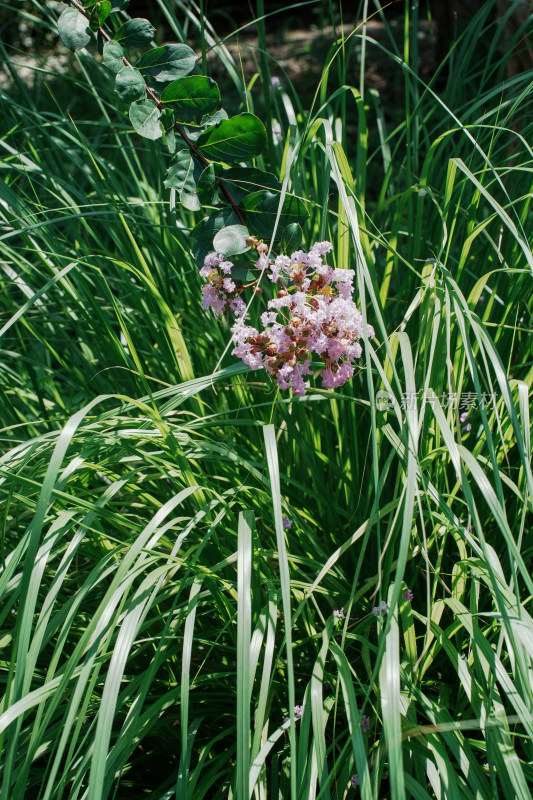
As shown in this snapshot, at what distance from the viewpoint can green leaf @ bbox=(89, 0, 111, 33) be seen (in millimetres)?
996

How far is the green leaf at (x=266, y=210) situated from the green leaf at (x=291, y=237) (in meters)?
0.02

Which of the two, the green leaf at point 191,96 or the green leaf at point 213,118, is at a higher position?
the green leaf at point 191,96

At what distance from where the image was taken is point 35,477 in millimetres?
1107

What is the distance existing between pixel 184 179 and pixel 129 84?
16 cm

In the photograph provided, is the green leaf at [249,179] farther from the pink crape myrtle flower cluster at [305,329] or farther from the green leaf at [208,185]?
the pink crape myrtle flower cluster at [305,329]

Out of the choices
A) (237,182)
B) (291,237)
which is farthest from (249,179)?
(291,237)

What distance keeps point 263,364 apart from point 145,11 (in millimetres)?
6116

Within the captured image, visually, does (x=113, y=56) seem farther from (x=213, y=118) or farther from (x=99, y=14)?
(x=213, y=118)

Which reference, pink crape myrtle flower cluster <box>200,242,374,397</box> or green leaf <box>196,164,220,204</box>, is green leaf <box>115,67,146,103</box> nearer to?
green leaf <box>196,164,220,204</box>

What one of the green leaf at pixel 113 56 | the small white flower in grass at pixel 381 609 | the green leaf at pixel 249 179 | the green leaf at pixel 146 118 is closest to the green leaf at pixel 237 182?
the green leaf at pixel 249 179

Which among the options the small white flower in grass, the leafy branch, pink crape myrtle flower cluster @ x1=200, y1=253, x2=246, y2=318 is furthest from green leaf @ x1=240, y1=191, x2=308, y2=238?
the small white flower in grass

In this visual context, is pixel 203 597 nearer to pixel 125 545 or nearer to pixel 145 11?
pixel 125 545

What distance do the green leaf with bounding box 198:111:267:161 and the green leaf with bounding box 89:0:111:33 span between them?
0.22m

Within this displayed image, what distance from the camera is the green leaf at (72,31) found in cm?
100
